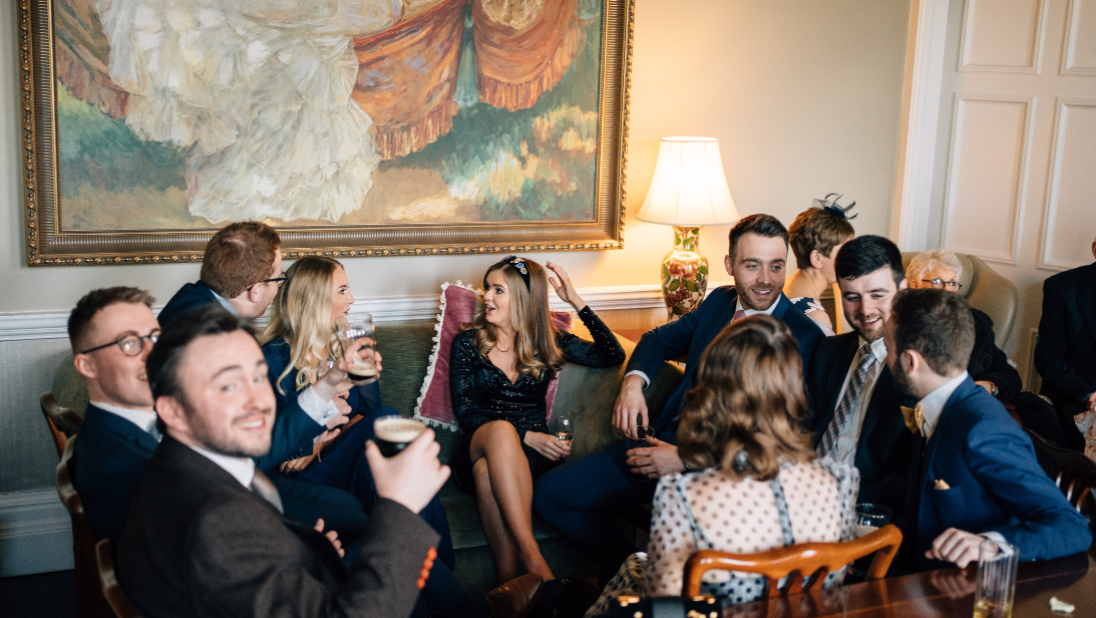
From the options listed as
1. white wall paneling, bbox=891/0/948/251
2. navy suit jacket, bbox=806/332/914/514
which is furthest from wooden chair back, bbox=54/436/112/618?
white wall paneling, bbox=891/0/948/251

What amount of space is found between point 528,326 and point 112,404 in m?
1.64

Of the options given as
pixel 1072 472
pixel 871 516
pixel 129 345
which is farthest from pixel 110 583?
pixel 1072 472

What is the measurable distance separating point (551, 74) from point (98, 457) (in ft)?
8.68

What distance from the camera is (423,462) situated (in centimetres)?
164

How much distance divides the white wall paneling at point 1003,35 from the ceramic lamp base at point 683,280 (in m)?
1.96

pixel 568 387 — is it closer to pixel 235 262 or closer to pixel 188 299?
pixel 235 262

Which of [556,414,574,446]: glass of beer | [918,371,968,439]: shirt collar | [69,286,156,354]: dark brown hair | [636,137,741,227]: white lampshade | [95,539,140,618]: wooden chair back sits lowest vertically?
[556,414,574,446]: glass of beer

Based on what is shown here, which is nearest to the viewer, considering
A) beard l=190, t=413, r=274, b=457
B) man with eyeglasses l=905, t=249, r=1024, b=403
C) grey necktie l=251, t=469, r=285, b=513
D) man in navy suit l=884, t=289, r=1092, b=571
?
beard l=190, t=413, r=274, b=457

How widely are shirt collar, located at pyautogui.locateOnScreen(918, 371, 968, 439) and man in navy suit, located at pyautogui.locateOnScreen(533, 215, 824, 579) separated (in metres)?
0.92

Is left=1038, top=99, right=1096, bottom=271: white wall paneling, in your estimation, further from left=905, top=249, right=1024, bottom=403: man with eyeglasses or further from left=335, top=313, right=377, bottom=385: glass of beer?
left=335, top=313, right=377, bottom=385: glass of beer

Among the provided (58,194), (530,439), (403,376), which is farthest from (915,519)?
(58,194)

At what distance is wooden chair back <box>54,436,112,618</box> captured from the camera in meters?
1.90

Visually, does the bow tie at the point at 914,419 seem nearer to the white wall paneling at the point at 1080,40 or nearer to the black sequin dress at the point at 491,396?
the black sequin dress at the point at 491,396

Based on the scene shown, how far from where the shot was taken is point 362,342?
2.37 meters
